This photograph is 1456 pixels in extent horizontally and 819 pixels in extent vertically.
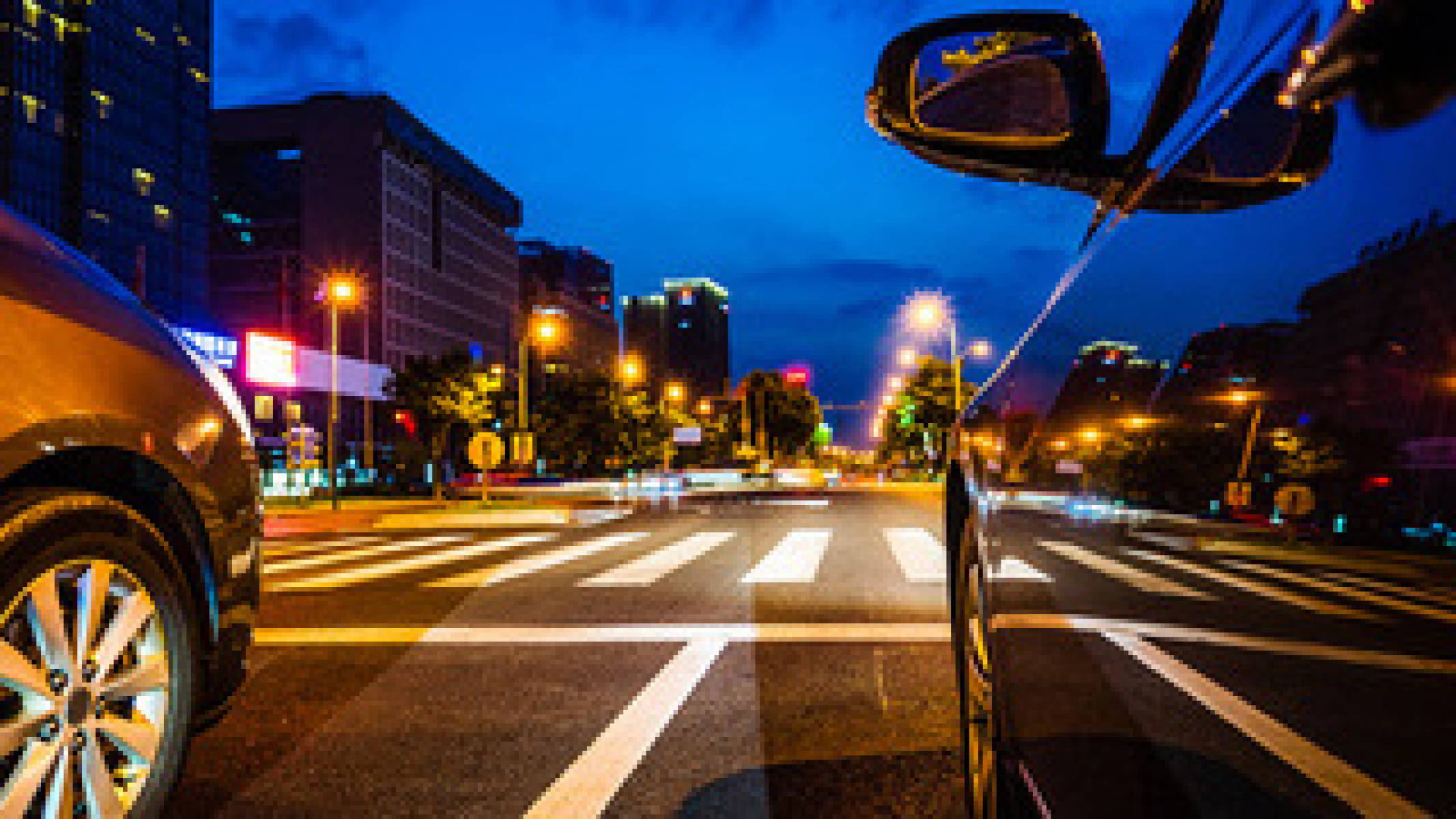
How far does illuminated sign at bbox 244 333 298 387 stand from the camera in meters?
39.0

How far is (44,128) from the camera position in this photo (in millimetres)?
72875

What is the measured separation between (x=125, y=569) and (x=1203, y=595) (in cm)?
214

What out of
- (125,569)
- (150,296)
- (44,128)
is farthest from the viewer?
(150,296)

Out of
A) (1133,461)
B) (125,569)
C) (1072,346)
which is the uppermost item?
(1072,346)

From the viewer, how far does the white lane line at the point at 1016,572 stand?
6.46 ft

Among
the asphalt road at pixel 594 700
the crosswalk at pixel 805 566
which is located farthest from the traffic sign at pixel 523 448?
the asphalt road at pixel 594 700

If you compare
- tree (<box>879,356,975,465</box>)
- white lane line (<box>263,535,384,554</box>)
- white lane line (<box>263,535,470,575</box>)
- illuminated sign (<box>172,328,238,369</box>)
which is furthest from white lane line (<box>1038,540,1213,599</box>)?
tree (<box>879,356,975,465</box>)

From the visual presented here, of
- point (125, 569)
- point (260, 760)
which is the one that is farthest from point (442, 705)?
point (125, 569)

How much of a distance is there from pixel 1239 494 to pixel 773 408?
116 meters

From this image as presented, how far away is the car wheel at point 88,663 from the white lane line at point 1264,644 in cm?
196

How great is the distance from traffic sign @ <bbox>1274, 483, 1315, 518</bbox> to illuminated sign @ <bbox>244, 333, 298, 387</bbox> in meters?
41.8

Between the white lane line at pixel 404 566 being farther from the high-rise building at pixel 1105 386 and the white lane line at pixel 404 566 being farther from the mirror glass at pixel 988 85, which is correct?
the high-rise building at pixel 1105 386

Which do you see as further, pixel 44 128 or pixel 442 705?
pixel 44 128

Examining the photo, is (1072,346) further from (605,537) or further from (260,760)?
(605,537)
